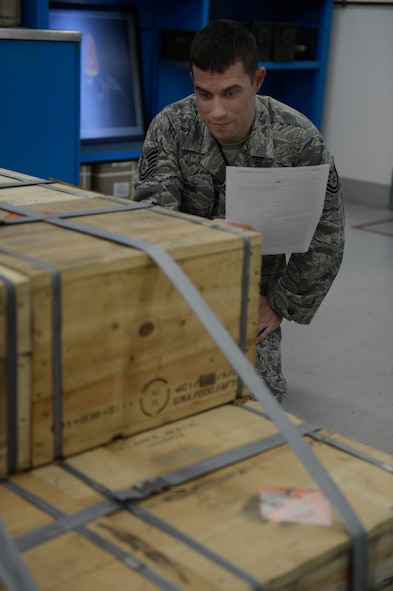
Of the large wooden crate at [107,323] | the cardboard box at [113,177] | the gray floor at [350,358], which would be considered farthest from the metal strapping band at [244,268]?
the cardboard box at [113,177]

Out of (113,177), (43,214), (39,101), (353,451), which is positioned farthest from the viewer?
(113,177)

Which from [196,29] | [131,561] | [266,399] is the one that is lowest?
[131,561]

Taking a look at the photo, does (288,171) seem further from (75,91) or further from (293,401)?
(75,91)

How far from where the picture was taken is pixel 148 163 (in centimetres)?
254

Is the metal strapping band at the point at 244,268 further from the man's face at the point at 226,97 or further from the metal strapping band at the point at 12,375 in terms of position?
the man's face at the point at 226,97

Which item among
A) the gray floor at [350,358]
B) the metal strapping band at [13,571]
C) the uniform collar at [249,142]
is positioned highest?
the uniform collar at [249,142]

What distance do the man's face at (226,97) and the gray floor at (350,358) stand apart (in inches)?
40.5

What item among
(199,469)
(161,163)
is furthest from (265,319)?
(199,469)

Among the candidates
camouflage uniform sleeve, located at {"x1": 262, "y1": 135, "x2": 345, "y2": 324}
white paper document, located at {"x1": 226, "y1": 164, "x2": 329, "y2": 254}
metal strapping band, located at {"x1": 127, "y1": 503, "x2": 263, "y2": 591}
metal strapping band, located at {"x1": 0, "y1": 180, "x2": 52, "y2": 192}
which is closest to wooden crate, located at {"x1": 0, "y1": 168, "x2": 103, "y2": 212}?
metal strapping band, located at {"x1": 0, "y1": 180, "x2": 52, "y2": 192}

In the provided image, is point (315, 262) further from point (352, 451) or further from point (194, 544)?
point (194, 544)

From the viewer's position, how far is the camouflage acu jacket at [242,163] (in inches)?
98.7

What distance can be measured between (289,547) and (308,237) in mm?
1255

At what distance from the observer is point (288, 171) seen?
2.08 m

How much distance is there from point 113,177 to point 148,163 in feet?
8.47
